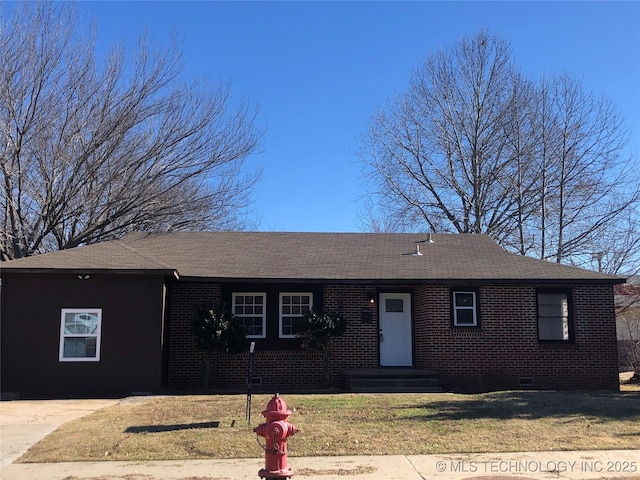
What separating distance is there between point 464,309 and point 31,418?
1042cm

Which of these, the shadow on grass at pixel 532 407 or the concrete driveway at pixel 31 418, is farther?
the shadow on grass at pixel 532 407

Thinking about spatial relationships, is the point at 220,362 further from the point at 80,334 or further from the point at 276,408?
the point at 276,408

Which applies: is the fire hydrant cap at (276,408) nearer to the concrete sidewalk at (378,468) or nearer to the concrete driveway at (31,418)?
the concrete sidewalk at (378,468)

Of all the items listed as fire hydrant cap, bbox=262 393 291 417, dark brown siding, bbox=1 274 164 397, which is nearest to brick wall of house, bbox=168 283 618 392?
dark brown siding, bbox=1 274 164 397

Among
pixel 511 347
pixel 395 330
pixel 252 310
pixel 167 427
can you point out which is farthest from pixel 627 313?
pixel 167 427

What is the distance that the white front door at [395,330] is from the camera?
51.7 feet

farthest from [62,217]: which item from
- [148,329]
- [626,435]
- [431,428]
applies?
[626,435]

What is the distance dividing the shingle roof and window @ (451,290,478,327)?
0.61 meters

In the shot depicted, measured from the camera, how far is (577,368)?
1551 centimetres

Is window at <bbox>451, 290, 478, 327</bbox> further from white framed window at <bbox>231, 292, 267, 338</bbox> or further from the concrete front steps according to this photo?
white framed window at <bbox>231, 292, 267, 338</bbox>

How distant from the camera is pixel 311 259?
661 inches

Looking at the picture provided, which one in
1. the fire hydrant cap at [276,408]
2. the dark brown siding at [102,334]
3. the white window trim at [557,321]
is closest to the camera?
the fire hydrant cap at [276,408]

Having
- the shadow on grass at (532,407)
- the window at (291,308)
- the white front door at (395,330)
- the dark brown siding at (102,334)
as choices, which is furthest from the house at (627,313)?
the dark brown siding at (102,334)

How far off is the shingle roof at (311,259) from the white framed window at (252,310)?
0.74 m
